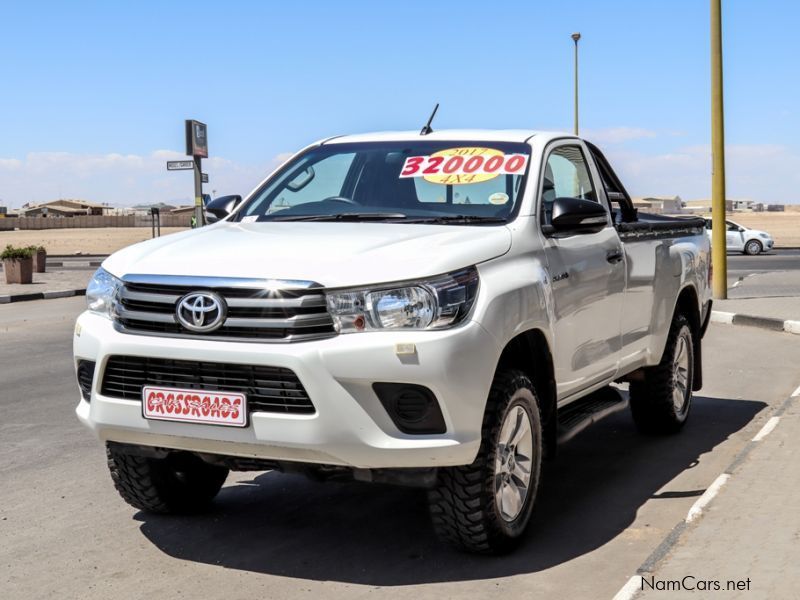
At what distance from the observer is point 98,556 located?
473cm

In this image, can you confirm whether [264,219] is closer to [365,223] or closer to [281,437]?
[365,223]

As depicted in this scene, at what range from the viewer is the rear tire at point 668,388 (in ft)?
23.4

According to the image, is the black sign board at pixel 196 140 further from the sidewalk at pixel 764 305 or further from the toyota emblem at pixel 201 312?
the toyota emblem at pixel 201 312

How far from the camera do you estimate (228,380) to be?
4211mm

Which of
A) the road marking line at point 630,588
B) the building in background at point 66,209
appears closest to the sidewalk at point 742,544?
the road marking line at point 630,588

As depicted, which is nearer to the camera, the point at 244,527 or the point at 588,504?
the point at 244,527

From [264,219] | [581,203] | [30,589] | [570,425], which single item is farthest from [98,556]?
[581,203]

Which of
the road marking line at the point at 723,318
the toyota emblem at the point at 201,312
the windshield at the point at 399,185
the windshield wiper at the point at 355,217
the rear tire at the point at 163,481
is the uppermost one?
the windshield at the point at 399,185

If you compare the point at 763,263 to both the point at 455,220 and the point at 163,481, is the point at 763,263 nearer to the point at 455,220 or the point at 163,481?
the point at 455,220

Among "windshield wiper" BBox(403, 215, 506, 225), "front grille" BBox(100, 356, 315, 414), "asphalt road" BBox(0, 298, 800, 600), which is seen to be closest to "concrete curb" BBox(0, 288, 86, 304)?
"asphalt road" BBox(0, 298, 800, 600)

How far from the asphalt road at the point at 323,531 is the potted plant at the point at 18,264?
1820 cm

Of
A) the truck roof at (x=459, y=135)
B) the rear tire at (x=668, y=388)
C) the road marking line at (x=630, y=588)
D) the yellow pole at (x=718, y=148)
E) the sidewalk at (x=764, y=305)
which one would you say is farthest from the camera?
the yellow pole at (x=718, y=148)

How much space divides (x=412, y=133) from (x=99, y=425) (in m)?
2.52

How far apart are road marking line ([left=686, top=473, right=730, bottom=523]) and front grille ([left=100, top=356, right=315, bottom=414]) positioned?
185 cm
